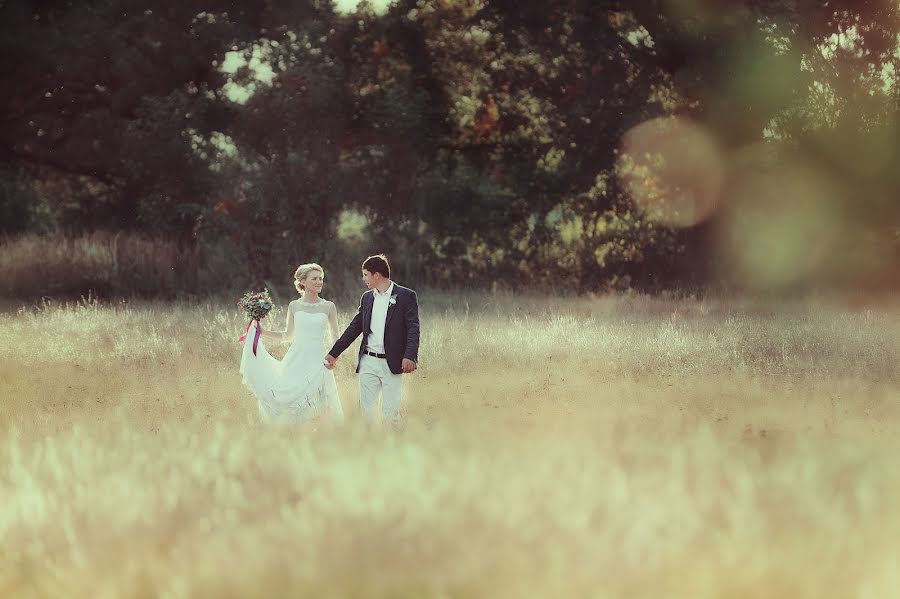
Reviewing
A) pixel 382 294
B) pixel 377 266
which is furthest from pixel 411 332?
pixel 377 266

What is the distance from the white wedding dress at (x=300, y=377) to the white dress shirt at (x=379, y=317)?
23.9 inches

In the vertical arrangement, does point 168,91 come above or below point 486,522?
above

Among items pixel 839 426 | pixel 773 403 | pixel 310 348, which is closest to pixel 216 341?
pixel 310 348

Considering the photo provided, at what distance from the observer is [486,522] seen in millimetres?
5895

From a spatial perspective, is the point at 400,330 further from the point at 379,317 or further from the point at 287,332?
the point at 287,332

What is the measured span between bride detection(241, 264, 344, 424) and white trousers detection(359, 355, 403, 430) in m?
0.33

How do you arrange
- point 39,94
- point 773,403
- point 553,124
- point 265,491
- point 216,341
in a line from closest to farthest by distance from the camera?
point 265,491
point 773,403
point 216,341
point 553,124
point 39,94

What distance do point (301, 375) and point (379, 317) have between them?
3.13 ft

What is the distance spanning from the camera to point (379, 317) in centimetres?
870

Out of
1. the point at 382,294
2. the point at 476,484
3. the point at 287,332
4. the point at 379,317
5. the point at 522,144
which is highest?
the point at 522,144

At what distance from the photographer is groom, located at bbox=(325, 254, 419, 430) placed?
28.0ft

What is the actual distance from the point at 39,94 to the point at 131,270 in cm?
764

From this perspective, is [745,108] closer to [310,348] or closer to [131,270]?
[131,270]

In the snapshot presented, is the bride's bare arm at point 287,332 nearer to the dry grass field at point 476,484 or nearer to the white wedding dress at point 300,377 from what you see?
the white wedding dress at point 300,377
